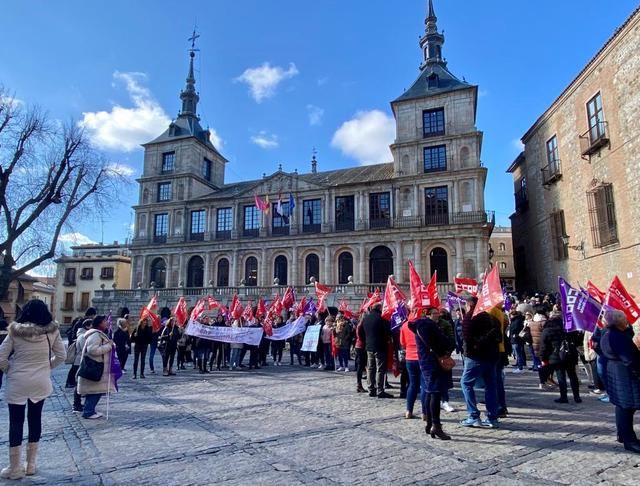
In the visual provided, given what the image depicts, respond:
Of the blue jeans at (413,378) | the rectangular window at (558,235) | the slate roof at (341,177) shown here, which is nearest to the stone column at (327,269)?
the slate roof at (341,177)

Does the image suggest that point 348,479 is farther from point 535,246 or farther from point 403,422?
point 535,246

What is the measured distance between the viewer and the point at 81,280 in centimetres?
5228

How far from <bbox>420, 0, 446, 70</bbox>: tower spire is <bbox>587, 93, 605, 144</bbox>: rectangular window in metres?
21.3

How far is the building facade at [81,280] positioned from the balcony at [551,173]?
4697 cm

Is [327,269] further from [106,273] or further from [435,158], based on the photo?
[106,273]

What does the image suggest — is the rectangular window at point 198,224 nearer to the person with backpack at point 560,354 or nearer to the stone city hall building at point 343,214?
the stone city hall building at point 343,214

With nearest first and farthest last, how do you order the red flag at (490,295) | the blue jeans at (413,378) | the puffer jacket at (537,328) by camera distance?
the red flag at (490,295), the blue jeans at (413,378), the puffer jacket at (537,328)

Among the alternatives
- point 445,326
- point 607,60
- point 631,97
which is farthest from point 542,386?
point 607,60

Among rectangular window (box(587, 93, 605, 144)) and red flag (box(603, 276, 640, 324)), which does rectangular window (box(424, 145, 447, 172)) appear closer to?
rectangular window (box(587, 93, 605, 144))

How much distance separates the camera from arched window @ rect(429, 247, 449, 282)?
110 feet

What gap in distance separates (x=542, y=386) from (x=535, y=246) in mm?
22423

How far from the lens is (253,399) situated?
8.92m

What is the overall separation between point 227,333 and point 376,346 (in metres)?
6.65

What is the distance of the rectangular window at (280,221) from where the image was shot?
39.2 metres
